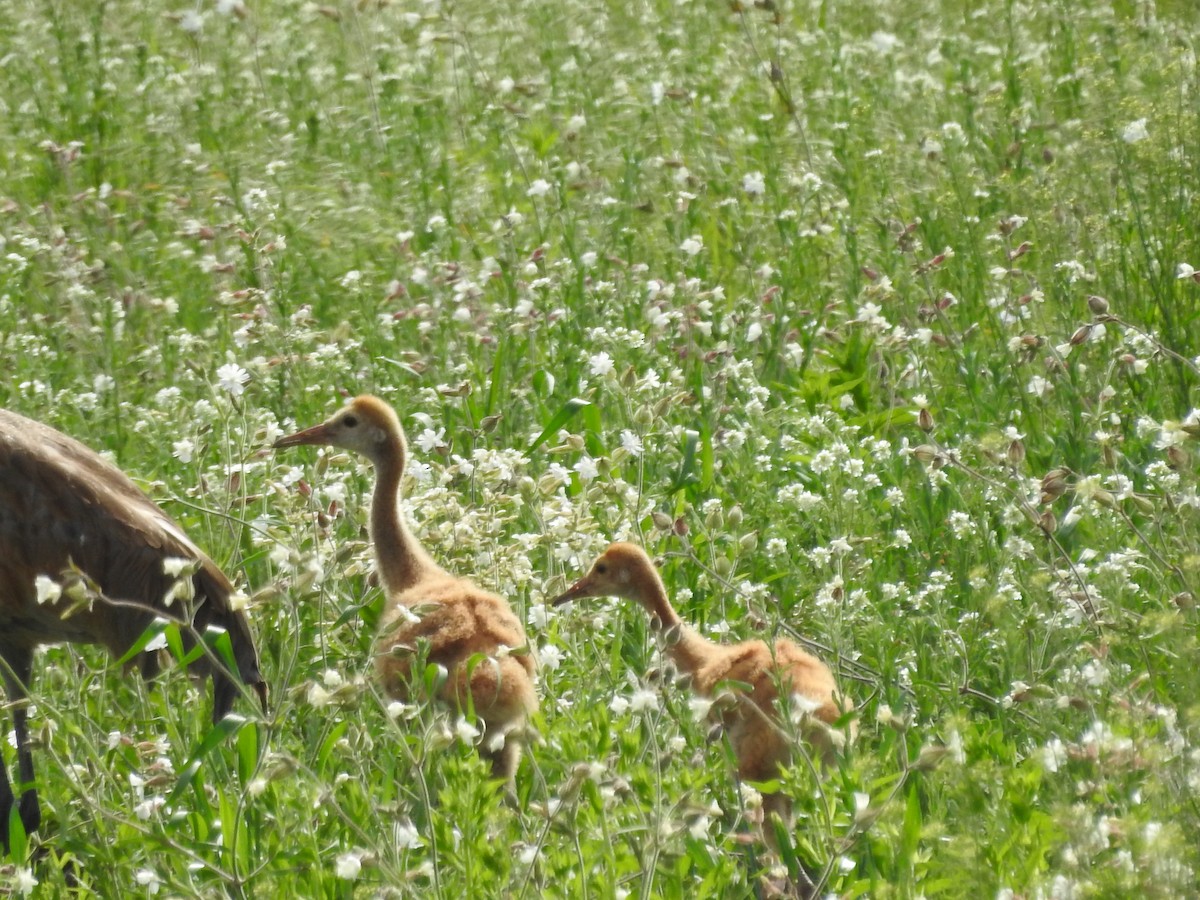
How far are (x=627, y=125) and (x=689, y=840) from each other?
21.1ft

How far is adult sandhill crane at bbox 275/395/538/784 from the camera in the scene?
468 centimetres

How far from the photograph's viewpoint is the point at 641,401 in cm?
608

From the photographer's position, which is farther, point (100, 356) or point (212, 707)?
point (100, 356)

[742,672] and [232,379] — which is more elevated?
[232,379]

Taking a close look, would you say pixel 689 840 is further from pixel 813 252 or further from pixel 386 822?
pixel 813 252

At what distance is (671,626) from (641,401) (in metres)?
1.46

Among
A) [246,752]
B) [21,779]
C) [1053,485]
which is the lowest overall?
[21,779]

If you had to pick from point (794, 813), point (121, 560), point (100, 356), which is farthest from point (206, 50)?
point (794, 813)

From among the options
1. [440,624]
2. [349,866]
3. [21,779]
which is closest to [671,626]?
[440,624]

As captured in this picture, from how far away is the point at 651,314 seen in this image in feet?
22.3

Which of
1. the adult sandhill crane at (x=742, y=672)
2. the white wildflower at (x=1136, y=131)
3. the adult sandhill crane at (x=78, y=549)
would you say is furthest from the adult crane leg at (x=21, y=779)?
the white wildflower at (x=1136, y=131)

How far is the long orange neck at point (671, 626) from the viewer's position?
478 centimetres

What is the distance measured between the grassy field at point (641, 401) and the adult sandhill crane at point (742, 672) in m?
0.13

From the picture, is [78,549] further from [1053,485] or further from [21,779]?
[1053,485]
